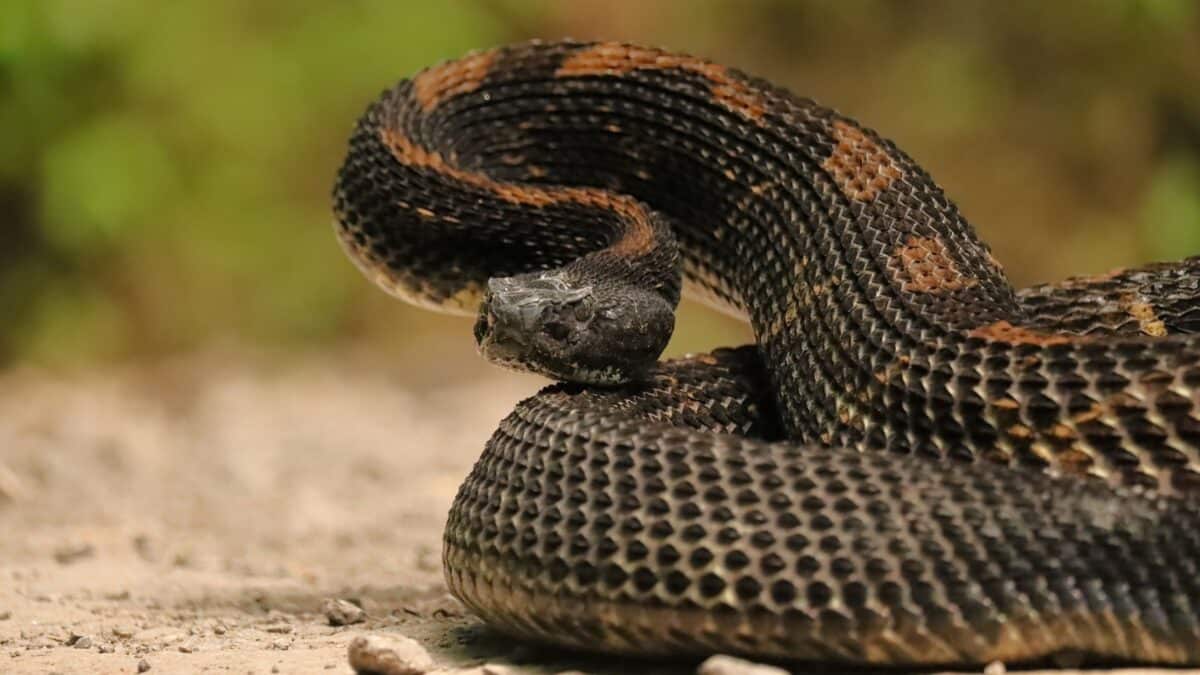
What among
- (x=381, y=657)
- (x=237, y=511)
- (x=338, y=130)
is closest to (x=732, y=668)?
(x=381, y=657)

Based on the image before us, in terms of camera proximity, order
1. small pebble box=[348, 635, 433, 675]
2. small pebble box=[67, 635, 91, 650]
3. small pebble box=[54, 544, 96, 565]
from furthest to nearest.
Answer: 1. small pebble box=[54, 544, 96, 565]
2. small pebble box=[67, 635, 91, 650]
3. small pebble box=[348, 635, 433, 675]

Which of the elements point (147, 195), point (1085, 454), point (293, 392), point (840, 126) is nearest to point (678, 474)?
point (1085, 454)

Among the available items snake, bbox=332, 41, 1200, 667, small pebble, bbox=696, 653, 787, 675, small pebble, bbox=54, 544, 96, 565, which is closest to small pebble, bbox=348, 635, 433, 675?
snake, bbox=332, 41, 1200, 667

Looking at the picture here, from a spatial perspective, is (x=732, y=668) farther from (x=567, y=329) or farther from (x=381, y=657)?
(x=567, y=329)

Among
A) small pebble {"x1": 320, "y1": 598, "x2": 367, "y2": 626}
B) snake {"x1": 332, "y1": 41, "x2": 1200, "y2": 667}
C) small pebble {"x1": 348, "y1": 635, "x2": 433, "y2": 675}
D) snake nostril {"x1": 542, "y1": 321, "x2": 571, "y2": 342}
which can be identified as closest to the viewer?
snake {"x1": 332, "y1": 41, "x2": 1200, "y2": 667}

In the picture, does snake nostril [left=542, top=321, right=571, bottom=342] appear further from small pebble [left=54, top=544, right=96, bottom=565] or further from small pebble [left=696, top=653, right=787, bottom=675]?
small pebble [left=54, top=544, right=96, bottom=565]

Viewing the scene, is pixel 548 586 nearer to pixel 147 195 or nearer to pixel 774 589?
pixel 774 589
